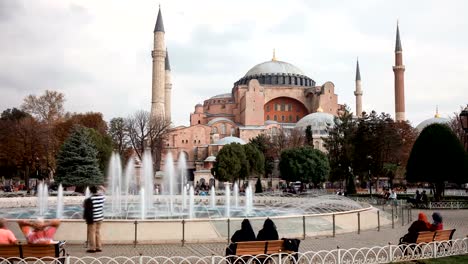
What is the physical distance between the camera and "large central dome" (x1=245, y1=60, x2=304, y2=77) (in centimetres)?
7106

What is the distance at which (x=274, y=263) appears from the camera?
644cm

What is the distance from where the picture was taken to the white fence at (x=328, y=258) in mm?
6199

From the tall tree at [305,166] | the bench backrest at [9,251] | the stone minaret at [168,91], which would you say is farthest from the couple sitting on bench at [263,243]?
the stone minaret at [168,91]

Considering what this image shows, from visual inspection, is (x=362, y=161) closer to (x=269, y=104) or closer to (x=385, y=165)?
(x=385, y=165)

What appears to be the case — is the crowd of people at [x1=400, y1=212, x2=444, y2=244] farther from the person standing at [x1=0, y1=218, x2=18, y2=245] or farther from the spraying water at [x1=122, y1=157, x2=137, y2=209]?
the spraying water at [x1=122, y1=157, x2=137, y2=209]

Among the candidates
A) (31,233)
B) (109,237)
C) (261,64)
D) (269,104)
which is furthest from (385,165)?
(261,64)

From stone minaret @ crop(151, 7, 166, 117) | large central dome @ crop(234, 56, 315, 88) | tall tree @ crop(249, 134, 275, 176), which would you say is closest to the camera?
tall tree @ crop(249, 134, 275, 176)

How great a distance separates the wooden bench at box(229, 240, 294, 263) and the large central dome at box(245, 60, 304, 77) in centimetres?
6515

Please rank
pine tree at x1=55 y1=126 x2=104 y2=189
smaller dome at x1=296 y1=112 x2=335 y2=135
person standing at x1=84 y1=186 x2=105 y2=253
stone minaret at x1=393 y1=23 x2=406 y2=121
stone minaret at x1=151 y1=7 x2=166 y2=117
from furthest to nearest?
smaller dome at x1=296 y1=112 x2=335 y2=135
stone minaret at x1=393 y1=23 x2=406 y2=121
stone minaret at x1=151 y1=7 x2=166 y2=117
pine tree at x1=55 y1=126 x2=104 y2=189
person standing at x1=84 y1=186 x2=105 y2=253

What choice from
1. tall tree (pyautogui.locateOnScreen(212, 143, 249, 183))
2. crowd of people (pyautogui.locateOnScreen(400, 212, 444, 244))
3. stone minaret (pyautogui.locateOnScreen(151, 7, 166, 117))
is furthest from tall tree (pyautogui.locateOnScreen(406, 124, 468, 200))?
stone minaret (pyautogui.locateOnScreen(151, 7, 166, 117))

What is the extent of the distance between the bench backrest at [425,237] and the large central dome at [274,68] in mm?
64000

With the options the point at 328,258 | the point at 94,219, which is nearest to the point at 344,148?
the point at 328,258

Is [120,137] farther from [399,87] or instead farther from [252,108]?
[399,87]

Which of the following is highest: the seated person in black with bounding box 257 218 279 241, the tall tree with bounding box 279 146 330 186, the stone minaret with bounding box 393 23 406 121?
the stone minaret with bounding box 393 23 406 121
